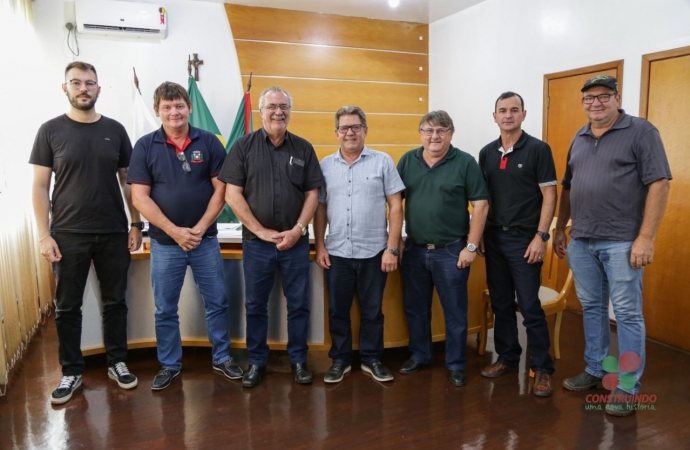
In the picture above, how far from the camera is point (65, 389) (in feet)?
8.43

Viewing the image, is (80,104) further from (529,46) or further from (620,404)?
(529,46)

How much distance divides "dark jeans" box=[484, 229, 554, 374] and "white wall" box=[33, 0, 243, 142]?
3.15m

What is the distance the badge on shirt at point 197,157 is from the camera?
258cm

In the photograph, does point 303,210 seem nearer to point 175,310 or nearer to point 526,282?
point 175,310

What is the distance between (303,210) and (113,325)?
122 cm

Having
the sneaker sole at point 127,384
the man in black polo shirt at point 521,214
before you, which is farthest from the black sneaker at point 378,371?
the sneaker sole at point 127,384

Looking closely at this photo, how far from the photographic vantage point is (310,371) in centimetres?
286

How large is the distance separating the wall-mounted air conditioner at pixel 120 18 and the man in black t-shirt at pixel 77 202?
218 centimetres

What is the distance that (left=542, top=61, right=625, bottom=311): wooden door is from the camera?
3.88 meters

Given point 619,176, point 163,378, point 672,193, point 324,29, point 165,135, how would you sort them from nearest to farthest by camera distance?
point 619,176
point 165,135
point 163,378
point 672,193
point 324,29

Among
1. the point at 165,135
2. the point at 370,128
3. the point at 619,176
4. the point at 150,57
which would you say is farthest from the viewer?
the point at 370,128

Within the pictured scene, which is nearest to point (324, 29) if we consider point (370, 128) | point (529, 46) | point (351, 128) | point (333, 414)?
point (370, 128)

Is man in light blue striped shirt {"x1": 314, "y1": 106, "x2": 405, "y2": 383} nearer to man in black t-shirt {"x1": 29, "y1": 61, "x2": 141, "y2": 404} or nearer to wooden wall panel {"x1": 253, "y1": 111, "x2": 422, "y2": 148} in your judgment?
man in black t-shirt {"x1": 29, "y1": 61, "x2": 141, "y2": 404}

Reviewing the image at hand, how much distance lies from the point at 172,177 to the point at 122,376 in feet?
3.63
